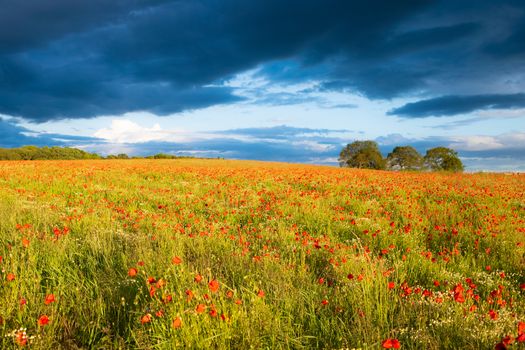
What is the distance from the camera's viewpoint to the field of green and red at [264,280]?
139 inches

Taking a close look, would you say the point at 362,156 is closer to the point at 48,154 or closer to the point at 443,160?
the point at 443,160

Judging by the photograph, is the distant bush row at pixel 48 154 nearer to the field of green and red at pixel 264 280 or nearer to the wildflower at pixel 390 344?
the field of green and red at pixel 264 280

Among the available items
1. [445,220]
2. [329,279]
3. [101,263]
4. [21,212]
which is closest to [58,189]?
[21,212]

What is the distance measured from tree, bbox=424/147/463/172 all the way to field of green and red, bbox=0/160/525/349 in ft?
211

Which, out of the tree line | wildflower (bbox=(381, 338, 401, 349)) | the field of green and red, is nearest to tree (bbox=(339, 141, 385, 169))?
the tree line

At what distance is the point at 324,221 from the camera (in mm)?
10219

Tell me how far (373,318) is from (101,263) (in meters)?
4.52

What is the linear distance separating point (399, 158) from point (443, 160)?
8.71m

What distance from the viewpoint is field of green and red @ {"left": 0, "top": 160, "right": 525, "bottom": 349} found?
3.53 meters

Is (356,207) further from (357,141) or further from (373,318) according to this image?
(357,141)

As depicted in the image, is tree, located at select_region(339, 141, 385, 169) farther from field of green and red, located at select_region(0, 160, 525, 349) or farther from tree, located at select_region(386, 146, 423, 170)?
field of green and red, located at select_region(0, 160, 525, 349)

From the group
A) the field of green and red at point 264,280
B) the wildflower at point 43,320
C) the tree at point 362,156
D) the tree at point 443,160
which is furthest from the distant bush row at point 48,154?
the wildflower at point 43,320

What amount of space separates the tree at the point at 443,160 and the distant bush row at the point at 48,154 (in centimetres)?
5568

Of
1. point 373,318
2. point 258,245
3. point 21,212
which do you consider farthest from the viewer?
point 21,212
